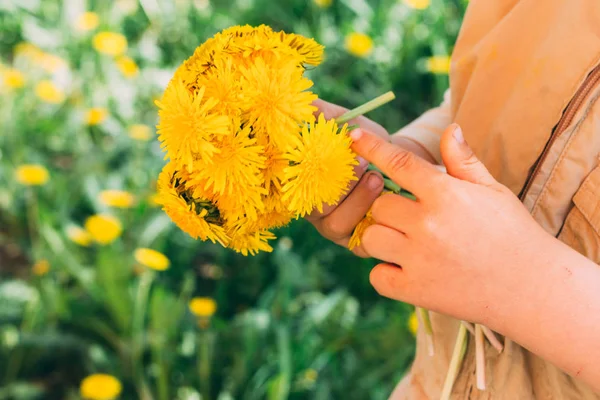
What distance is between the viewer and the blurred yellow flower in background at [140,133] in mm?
1679

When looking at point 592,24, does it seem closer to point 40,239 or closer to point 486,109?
point 486,109

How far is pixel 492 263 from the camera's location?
0.53 metres

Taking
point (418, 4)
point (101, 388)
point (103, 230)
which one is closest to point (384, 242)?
point (101, 388)

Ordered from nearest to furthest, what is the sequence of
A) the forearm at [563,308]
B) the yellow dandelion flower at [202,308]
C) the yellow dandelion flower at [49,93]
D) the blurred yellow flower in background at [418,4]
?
the forearm at [563,308], the yellow dandelion flower at [202,308], the yellow dandelion flower at [49,93], the blurred yellow flower in background at [418,4]

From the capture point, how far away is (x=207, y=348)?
1.28m

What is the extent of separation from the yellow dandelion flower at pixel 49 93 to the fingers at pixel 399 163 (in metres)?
1.46

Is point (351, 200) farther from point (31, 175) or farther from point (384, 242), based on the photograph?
point (31, 175)

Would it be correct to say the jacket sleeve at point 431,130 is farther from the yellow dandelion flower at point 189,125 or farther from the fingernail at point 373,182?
the yellow dandelion flower at point 189,125

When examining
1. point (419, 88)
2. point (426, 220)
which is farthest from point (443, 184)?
point (419, 88)

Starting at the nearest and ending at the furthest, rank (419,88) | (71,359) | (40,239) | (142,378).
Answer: (142,378), (71,359), (40,239), (419,88)

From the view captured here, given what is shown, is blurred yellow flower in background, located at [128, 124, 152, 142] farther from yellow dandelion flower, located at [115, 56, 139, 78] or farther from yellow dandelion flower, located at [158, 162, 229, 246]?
yellow dandelion flower, located at [158, 162, 229, 246]

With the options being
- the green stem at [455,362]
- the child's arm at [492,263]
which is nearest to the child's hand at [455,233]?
the child's arm at [492,263]

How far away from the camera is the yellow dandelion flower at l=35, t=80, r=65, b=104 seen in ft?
5.93

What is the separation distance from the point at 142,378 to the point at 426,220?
36.0 inches
